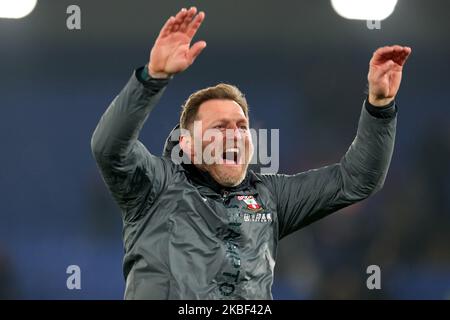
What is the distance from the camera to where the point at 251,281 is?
1.54 metres

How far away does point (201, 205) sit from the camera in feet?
5.19

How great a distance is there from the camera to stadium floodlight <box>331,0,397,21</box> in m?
3.24

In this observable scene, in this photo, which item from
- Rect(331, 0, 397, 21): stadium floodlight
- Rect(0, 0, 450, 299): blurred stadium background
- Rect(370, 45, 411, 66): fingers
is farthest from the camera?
Rect(331, 0, 397, 21): stadium floodlight

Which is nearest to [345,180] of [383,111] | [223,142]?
[383,111]

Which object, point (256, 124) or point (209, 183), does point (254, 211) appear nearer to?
point (209, 183)

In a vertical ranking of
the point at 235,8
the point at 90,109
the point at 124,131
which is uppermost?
the point at 235,8

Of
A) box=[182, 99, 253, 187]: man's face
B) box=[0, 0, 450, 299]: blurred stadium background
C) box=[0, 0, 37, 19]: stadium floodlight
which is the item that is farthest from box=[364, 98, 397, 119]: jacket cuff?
box=[0, 0, 37, 19]: stadium floodlight

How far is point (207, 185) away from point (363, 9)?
6.21ft

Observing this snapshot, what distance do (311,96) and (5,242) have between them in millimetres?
1424

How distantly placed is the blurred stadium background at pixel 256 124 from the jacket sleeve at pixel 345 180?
1.36 meters

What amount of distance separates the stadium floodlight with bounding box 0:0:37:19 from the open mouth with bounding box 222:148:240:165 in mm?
1727

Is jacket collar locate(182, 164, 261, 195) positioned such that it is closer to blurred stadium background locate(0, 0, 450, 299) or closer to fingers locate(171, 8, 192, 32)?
fingers locate(171, 8, 192, 32)
